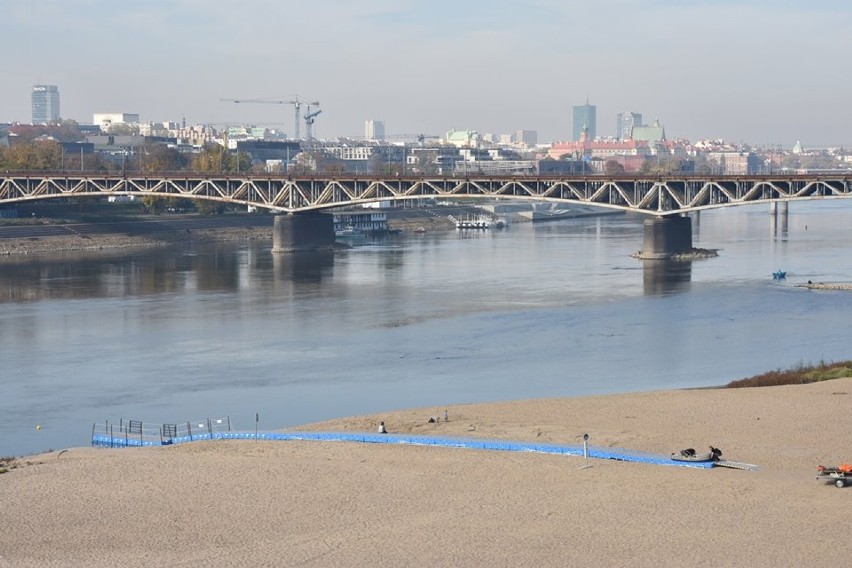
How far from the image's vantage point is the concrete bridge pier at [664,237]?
76000mm

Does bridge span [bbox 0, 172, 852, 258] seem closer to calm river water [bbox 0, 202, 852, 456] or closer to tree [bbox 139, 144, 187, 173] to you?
calm river water [bbox 0, 202, 852, 456]

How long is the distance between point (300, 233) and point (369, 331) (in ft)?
130

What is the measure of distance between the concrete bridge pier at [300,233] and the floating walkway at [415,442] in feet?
184

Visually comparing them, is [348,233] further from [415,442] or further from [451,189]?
[415,442]

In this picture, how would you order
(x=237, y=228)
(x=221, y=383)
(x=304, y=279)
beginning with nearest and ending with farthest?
(x=221, y=383)
(x=304, y=279)
(x=237, y=228)

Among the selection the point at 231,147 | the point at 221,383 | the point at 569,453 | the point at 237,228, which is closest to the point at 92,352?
the point at 221,383

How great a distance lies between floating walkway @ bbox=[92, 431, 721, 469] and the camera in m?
25.5

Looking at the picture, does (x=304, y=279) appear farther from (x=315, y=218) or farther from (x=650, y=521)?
(x=650, y=521)

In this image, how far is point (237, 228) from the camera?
103688 millimetres

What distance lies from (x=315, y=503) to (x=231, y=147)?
566 ft

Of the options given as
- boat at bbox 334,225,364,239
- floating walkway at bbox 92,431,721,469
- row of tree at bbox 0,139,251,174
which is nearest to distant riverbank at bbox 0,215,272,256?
row of tree at bbox 0,139,251,174

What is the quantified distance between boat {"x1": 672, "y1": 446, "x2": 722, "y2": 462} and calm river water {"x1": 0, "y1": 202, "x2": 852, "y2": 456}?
918 centimetres

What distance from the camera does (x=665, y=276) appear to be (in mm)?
65938

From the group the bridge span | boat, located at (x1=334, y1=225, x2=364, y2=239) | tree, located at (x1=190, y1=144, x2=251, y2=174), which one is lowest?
boat, located at (x1=334, y1=225, x2=364, y2=239)
